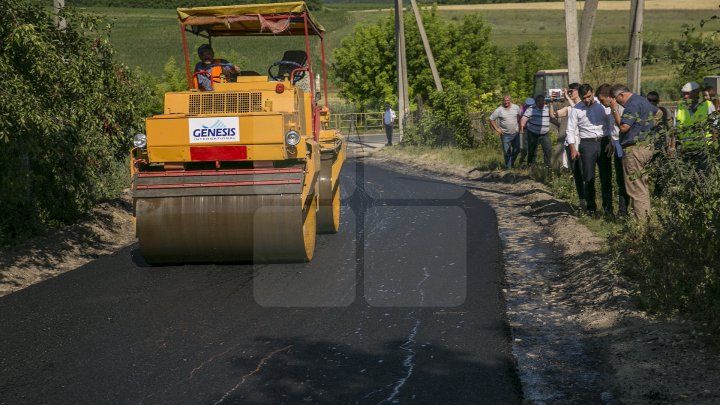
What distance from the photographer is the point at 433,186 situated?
1812 cm

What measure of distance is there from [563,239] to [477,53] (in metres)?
54.9

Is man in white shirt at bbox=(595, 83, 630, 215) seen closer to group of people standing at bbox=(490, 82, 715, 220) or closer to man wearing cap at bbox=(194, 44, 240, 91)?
group of people standing at bbox=(490, 82, 715, 220)

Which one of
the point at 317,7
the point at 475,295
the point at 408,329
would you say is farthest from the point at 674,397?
the point at 317,7

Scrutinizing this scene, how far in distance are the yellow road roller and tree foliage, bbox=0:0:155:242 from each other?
3.62 feet

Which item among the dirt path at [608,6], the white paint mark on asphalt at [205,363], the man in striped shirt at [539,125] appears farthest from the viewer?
the dirt path at [608,6]

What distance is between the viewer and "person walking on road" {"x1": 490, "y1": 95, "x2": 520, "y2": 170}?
64.4 feet

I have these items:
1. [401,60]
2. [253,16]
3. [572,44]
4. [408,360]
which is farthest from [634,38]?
[401,60]

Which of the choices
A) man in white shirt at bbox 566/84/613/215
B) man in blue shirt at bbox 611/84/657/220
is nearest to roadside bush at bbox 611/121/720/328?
man in blue shirt at bbox 611/84/657/220

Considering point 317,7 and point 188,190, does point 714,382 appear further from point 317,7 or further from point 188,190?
point 317,7

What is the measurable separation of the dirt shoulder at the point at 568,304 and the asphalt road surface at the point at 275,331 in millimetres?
296

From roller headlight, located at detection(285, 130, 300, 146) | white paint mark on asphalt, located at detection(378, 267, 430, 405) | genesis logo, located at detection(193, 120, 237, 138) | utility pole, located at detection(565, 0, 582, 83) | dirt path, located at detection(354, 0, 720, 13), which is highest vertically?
dirt path, located at detection(354, 0, 720, 13)

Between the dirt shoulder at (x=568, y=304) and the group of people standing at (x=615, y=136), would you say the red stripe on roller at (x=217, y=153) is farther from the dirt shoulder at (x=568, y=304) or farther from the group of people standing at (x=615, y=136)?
the group of people standing at (x=615, y=136)

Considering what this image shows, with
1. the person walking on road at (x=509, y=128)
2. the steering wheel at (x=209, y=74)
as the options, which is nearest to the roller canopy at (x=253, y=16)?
the steering wheel at (x=209, y=74)

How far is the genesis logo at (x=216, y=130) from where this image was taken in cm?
1005
